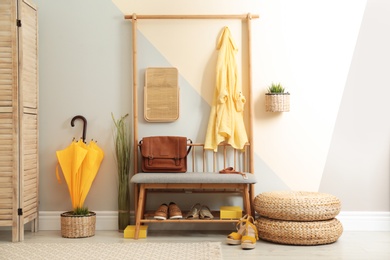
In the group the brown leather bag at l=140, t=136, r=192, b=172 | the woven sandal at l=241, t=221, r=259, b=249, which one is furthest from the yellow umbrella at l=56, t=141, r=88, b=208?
the woven sandal at l=241, t=221, r=259, b=249

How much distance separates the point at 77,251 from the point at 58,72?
5.48ft

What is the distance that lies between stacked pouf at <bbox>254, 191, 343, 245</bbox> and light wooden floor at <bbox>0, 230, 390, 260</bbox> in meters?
0.06

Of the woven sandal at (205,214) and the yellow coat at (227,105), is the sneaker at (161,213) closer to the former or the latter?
the woven sandal at (205,214)

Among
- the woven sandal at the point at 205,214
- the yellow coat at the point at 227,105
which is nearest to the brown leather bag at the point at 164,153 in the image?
the yellow coat at the point at 227,105

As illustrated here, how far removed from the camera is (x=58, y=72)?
Result: 480 centimetres

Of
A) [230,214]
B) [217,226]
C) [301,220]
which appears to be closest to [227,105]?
[230,214]

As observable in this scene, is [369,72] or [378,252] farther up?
[369,72]

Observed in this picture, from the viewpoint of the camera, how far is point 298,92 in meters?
4.75

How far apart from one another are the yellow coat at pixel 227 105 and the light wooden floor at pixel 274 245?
2.59 ft

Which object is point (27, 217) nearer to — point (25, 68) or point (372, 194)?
point (25, 68)

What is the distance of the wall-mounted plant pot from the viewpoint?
4539 mm

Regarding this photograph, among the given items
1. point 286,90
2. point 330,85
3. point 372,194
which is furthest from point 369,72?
point 372,194

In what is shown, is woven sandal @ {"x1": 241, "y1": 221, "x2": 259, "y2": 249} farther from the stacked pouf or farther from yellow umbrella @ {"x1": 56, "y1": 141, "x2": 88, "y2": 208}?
yellow umbrella @ {"x1": 56, "y1": 141, "x2": 88, "y2": 208}

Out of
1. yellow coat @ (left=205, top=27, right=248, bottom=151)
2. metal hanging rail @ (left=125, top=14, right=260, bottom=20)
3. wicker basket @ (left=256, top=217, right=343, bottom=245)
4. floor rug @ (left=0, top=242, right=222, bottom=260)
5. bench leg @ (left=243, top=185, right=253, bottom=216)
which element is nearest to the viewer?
floor rug @ (left=0, top=242, right=222, bottom=260)
